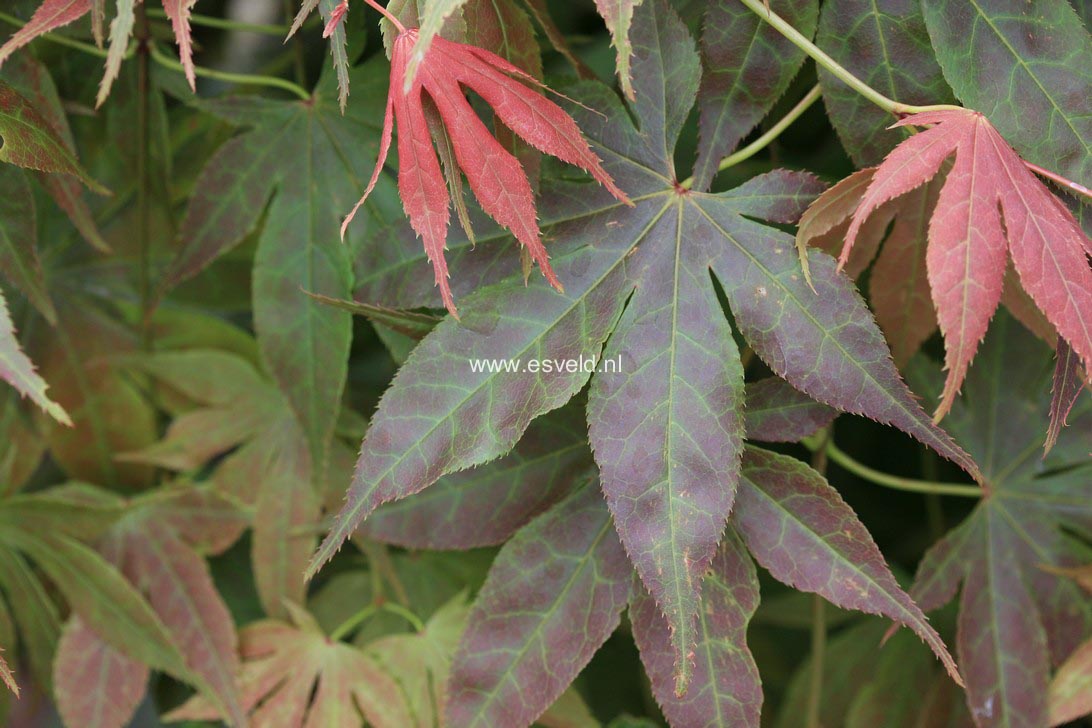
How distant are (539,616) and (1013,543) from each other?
38 centimetres

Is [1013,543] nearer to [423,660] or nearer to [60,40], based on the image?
[423,660]

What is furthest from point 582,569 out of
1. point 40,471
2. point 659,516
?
point 40,471

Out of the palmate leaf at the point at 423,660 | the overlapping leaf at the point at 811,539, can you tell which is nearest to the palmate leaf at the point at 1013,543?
the overlapping leaf at the point at 811,539

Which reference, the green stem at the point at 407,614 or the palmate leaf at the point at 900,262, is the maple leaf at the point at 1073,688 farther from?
the green stem at the point at 407,614

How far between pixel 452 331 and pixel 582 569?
18 centimetres

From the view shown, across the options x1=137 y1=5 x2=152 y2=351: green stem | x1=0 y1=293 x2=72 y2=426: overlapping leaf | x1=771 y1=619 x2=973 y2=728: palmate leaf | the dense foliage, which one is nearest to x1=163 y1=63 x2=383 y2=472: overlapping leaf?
the dense foliage

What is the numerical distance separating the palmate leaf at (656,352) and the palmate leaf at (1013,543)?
0.84 feet

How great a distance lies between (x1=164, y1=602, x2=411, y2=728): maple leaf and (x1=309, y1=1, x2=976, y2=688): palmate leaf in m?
Answer: 0.26

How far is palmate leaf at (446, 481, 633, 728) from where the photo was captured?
575mm

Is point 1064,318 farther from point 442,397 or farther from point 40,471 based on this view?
point 40,471

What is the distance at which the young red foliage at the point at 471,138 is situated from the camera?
1.51 ft

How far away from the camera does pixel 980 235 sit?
435 millimetres

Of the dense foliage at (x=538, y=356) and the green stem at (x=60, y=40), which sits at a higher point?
the green stem at (x=60, y=40)

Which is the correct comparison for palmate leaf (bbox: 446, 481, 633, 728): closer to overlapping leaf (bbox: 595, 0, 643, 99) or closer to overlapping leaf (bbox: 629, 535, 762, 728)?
overlapping leaf (bbox: 629, 535, 762, 728)
